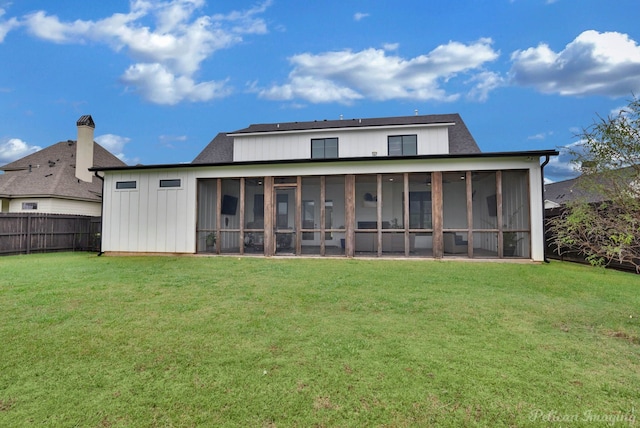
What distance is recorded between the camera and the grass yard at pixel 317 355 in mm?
2037

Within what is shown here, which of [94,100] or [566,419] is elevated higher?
[94,100]

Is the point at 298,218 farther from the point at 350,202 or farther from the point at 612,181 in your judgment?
the point at 612,181

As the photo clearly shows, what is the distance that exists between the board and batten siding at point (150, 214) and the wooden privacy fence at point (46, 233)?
3.62 meters

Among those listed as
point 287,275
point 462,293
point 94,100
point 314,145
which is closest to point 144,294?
point 287,275

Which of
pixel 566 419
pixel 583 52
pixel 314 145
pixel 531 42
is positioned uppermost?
pixel 531 42

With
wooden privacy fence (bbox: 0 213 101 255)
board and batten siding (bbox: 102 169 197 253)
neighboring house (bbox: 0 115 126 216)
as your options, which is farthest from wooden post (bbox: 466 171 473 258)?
Answer: neighboring house (bbox: 0 115 126 216)

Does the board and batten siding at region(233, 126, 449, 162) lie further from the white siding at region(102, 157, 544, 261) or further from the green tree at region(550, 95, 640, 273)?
the green tree at region(550, 95, 640, 273)

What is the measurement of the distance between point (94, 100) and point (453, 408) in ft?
86.6

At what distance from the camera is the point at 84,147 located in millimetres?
19328

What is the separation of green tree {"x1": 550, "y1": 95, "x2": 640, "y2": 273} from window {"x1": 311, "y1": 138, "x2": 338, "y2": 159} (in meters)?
11.1

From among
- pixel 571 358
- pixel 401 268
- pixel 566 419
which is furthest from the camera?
pixel 401 268

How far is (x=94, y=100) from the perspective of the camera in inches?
832

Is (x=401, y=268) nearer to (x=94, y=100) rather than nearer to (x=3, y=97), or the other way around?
(x=94, y=100)

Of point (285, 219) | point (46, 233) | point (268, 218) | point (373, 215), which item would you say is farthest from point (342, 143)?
point (46, 233)
